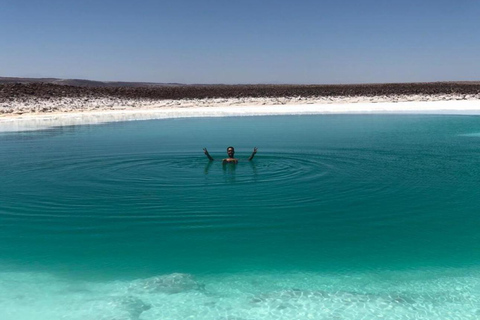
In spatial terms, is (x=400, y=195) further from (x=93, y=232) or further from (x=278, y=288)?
(x=93, y=232)

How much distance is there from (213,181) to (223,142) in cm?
814

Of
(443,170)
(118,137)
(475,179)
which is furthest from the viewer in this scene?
(118,137)

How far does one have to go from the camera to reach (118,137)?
23.3 m

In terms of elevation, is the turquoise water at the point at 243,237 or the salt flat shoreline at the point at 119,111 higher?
the salt flat shoreline at the point at 119,111

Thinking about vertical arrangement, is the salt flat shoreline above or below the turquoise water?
above

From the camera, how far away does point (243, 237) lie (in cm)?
850

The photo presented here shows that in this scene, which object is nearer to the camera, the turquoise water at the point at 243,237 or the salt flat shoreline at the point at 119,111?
the turquoise water at the point at 243,237

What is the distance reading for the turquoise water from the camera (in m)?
6.45

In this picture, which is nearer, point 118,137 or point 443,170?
point 443,170

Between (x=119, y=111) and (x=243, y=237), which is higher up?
(x=119, y=111)

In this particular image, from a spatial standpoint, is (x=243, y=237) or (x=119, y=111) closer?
(x=243, y=237)

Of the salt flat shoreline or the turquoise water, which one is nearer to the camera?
the turquoise water

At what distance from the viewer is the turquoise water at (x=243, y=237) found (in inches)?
254

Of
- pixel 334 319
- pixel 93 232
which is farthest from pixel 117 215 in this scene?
pixel 334 319
